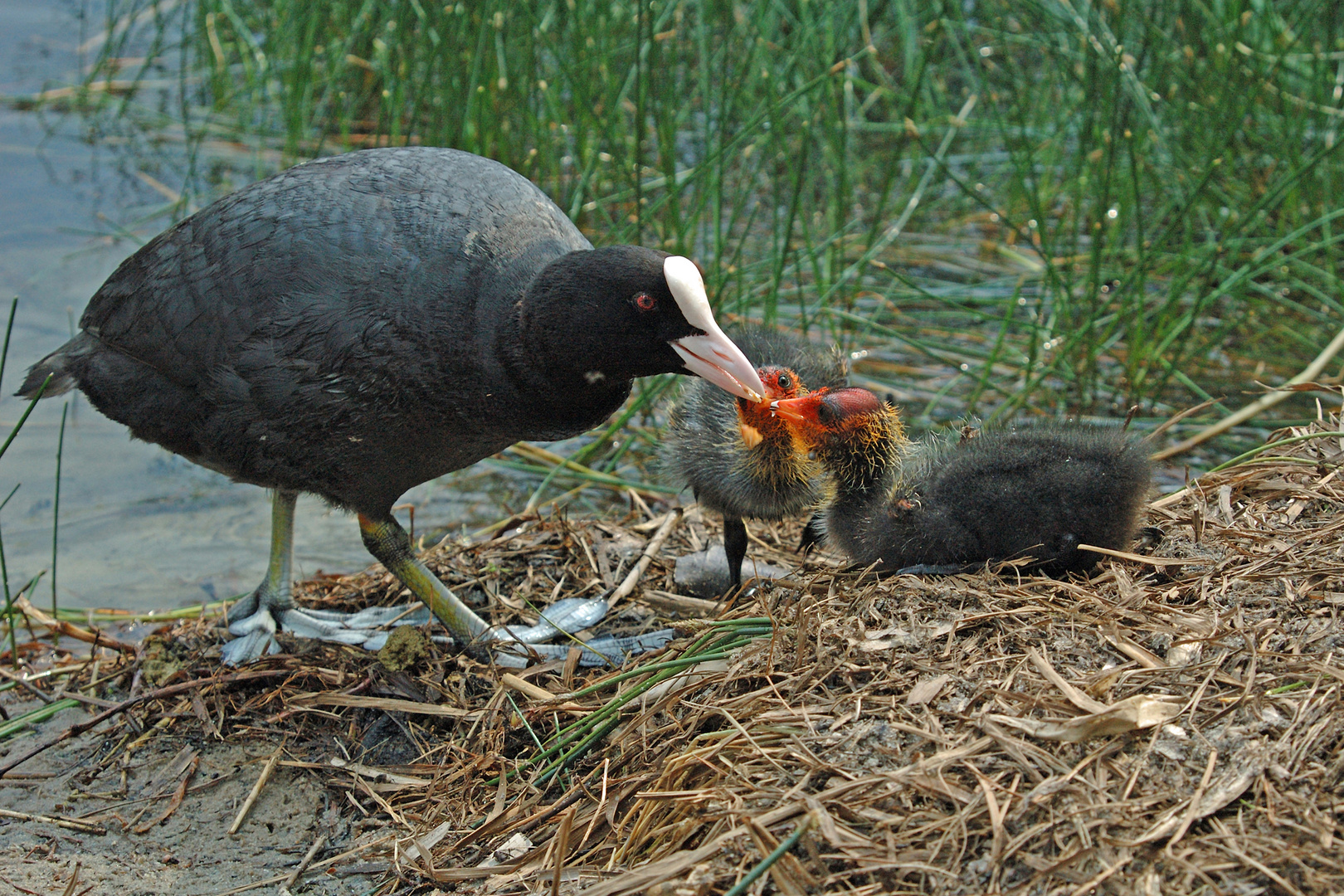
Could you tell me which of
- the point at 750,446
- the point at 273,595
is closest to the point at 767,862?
the point at 750,446

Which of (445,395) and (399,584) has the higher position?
(445,395)

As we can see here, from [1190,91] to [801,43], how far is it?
1824mm

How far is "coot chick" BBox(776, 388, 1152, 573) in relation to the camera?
270cm

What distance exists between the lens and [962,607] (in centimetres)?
250

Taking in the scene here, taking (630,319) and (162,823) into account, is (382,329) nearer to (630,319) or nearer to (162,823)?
(630,319)

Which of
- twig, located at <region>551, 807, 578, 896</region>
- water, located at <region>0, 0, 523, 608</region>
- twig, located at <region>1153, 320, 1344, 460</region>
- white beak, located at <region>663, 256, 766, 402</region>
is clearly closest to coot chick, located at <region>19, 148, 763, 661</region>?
white beak, located at <region>663, 256, 766, 402</region>

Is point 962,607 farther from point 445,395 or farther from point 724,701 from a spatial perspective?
point 445,395

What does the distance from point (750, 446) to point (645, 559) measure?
0.79m

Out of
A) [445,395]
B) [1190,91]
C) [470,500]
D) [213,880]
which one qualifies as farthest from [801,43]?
[213,880]

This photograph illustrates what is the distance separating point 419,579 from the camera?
3.40 meters

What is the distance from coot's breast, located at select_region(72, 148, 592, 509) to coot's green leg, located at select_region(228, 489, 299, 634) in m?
0.36

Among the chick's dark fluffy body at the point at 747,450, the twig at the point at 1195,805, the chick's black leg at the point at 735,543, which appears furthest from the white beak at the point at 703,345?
the twig at the point at 1195,805

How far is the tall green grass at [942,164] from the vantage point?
454 centimetres

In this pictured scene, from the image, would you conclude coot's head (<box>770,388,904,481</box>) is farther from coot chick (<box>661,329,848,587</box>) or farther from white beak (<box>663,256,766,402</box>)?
white beak (<box>663,256,766,402</box>)
